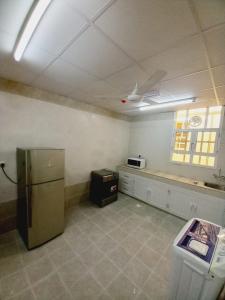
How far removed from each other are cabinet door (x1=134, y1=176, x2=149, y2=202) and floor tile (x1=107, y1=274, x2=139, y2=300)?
2.09 meters

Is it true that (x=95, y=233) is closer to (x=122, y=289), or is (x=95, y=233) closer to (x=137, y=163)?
(x=122, y=289)

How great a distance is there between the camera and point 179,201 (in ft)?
9.61

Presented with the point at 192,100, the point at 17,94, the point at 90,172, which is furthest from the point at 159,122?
the point at 17,94

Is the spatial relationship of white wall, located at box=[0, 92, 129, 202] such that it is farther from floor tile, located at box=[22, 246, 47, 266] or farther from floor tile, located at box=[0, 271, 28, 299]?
floor tile, located at box=[0, 271, 28, 299]

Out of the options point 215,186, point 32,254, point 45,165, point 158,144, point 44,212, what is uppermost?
point 158,144

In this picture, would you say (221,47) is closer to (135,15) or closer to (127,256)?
(135,15)

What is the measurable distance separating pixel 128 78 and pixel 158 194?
A: 273 centimetres

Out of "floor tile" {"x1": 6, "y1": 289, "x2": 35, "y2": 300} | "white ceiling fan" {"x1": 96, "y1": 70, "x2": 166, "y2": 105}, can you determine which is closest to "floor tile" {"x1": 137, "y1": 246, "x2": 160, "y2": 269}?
"floor tile" {"x1": 6, "y1": 289, "x2": 35, "y2": 300}

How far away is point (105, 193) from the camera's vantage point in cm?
326

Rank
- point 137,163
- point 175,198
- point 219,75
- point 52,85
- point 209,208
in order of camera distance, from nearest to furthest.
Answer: point 219,75
point 52,85
point 209,208
point 175,198
point 137,163

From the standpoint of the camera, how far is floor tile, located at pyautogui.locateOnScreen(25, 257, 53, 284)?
1572mm

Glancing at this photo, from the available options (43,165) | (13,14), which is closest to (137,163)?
(43,165)

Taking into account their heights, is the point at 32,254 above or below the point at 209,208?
below

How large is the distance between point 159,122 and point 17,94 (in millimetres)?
3394
